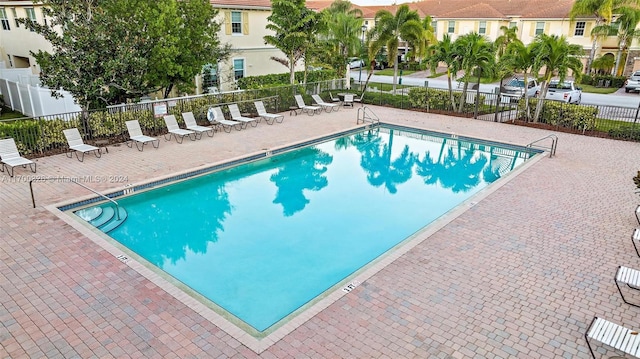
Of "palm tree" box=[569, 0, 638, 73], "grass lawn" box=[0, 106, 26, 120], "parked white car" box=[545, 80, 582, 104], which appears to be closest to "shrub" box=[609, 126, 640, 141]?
"parked white car" box=[545, 80, 582, 104]

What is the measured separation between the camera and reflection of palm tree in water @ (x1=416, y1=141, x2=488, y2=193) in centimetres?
1407

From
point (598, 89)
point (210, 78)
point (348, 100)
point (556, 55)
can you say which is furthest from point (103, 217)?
point (598, 89)

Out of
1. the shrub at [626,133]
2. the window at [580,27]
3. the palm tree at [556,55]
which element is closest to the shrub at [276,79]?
the palm tree at [556,55]

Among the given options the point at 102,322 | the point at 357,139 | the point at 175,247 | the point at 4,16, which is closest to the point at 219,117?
the point at 357,139

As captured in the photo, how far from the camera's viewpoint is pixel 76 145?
47.1 feet

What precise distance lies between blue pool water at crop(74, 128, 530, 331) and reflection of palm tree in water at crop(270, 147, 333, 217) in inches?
1.2

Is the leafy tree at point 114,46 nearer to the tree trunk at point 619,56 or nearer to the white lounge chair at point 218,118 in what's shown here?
the white lounge chair at point 218,118

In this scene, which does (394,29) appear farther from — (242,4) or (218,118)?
(218,118)

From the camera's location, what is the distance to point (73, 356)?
579 centimetres

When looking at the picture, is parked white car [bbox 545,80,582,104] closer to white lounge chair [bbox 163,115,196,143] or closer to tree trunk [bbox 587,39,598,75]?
tree trunk [bbox 587,39,598,75]

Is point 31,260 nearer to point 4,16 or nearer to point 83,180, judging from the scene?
point 83,180

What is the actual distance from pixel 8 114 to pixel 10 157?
9.74 m

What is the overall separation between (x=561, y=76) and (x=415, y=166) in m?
7.70

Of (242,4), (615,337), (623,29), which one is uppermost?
(242,4)
